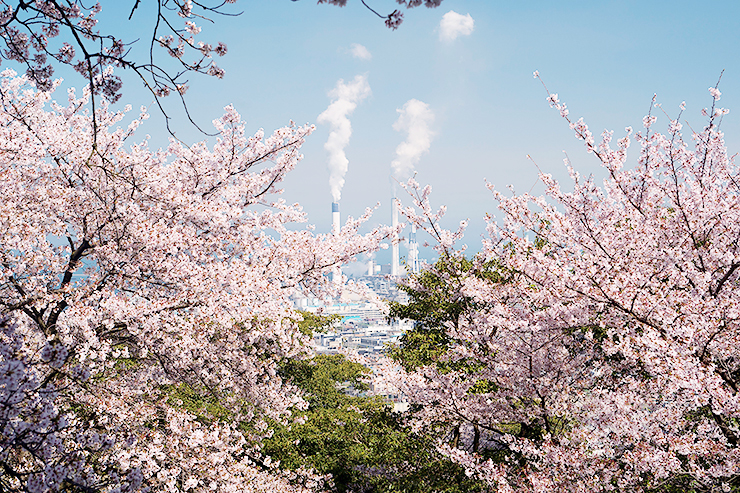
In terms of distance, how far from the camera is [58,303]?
4699 mm

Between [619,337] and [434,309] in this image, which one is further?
[434,309]

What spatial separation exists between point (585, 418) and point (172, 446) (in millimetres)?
4962

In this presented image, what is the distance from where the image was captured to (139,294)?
5031 millimetres

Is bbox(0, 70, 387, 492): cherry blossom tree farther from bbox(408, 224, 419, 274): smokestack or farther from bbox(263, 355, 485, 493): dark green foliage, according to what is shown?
bbox(408, 224, 419, 274): smokestack

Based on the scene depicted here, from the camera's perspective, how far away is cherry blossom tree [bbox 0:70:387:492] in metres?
4.11

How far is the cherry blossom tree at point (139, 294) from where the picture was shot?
162 inches

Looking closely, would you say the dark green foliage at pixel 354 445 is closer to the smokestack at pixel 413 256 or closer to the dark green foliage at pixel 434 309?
the dark green foliage at pixel 434 309

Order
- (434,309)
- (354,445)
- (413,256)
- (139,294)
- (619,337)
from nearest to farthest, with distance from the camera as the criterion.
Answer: (619,337), (139,294), (434,309), (354,445), (413,256)

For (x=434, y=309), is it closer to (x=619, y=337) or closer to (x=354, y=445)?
(x=354, y=445)

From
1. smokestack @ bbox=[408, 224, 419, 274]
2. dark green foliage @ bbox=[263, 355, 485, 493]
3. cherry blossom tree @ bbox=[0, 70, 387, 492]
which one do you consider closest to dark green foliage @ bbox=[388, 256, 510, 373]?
smokestack @ bbox=[408, 224, 419, 274]

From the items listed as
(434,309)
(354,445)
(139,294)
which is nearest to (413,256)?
(354,445)

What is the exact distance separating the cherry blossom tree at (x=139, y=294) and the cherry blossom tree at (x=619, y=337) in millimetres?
2940

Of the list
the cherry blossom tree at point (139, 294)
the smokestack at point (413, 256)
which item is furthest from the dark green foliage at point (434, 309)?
the cherry blossom tree at point (139, 294)

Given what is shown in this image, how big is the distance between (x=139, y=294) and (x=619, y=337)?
5.10 m
